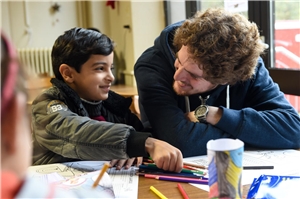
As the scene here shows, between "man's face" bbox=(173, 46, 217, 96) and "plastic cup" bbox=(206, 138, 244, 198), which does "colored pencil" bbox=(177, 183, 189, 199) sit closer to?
"plastic cup" bbox=(206, 138, 244, 198)

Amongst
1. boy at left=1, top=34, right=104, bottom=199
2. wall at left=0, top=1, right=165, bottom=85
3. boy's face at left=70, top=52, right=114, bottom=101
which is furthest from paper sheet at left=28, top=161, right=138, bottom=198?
wall at left=0, top=1, right=165, bottom=85

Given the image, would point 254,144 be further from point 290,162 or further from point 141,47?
point 141,47

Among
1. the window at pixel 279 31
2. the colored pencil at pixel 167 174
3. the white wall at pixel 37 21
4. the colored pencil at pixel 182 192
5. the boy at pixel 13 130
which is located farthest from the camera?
Answer: the white wall at pixel 37 21

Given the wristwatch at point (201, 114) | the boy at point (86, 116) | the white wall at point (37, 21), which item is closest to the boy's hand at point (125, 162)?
the boy at point (86, 116)

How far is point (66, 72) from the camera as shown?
1.35 m

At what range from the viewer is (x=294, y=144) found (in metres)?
1.24

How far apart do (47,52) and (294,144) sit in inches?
140

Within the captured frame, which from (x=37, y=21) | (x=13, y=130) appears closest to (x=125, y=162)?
(x=13, y=130)

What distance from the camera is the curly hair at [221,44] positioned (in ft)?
3.86

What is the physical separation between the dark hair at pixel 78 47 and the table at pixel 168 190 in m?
0.57

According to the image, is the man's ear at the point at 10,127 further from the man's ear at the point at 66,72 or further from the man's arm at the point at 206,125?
the man's ear at the point at 66,72

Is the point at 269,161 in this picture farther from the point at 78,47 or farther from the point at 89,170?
the point at 78,47

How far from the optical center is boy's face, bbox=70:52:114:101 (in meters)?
1.34

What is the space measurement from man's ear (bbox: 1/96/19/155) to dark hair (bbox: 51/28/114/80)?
1033 mm
